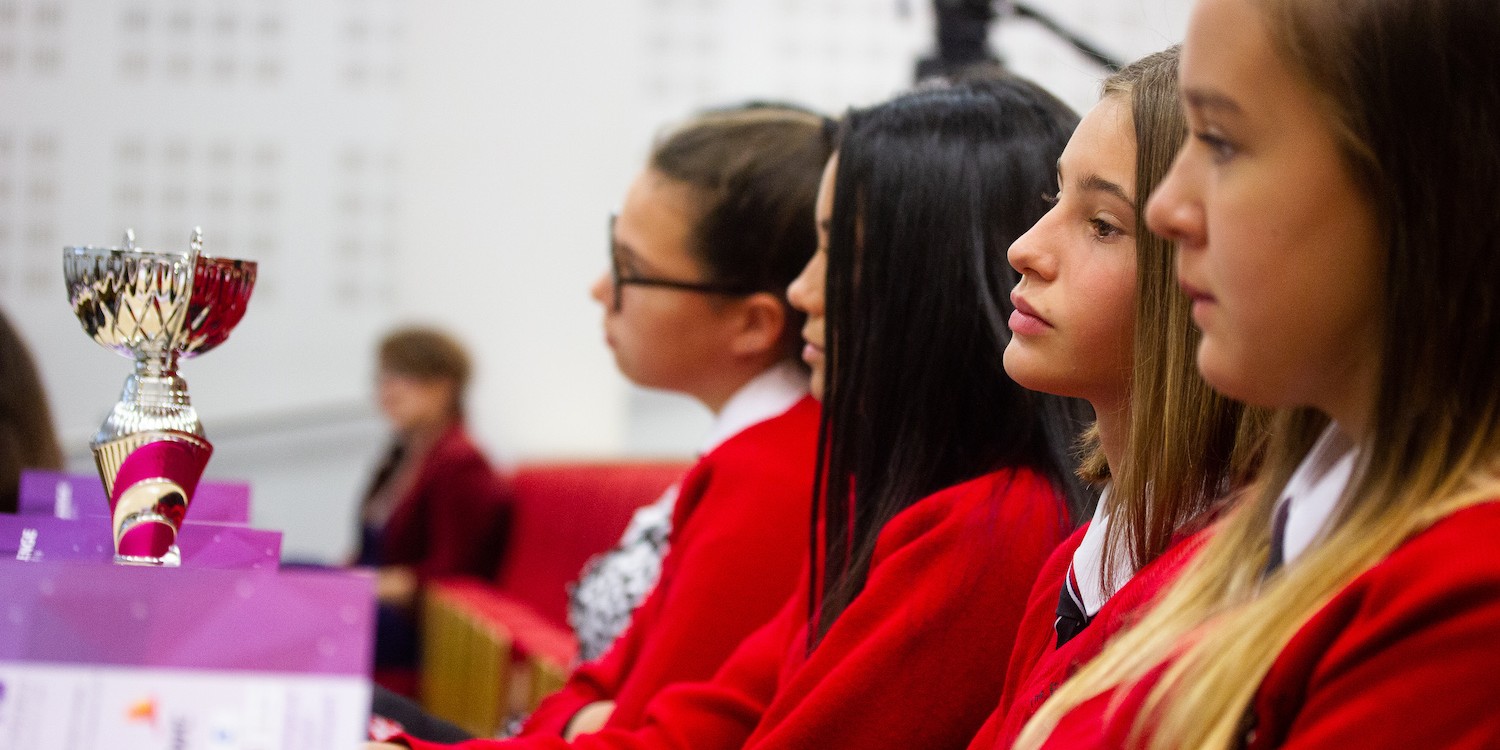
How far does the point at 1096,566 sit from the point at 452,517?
2.92 meters

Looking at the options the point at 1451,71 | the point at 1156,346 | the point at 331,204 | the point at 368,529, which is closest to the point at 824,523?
the point at 1156,346

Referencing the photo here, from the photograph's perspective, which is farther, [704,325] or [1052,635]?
[704,325]

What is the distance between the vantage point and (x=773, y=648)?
4.20 ft

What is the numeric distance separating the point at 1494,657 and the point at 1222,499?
32 cm

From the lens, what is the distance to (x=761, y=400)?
1.58 meters

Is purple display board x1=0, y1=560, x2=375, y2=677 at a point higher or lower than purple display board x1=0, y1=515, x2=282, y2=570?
higher

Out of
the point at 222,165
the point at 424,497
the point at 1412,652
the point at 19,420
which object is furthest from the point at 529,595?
the point at 1412,652

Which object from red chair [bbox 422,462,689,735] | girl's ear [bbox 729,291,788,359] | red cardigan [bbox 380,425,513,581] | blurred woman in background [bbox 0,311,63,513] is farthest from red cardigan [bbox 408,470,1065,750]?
red cardigan [bbox 380,425,513,581]

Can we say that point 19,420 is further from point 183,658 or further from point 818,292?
point 183,658

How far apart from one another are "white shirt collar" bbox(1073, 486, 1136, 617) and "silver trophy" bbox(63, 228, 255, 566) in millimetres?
571

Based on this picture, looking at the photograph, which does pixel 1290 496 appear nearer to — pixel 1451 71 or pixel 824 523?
pixel 1451 71

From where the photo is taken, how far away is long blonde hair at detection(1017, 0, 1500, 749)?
0.61 metres

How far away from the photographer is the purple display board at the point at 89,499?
1130mm

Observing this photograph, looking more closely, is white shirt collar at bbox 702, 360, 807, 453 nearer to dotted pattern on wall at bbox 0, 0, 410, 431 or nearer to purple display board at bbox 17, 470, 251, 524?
purple display board at bbox 17, 470, 251, 524
